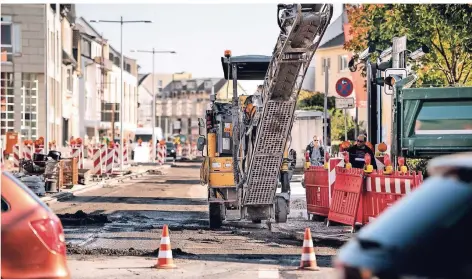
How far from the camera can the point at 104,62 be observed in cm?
11188

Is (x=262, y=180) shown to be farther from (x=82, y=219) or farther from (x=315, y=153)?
(x=315, y=153)

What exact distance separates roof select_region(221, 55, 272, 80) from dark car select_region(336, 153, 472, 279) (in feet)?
52.3

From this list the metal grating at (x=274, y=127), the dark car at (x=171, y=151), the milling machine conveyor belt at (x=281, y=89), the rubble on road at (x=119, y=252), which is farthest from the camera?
the dark car at (x=171, y=151)

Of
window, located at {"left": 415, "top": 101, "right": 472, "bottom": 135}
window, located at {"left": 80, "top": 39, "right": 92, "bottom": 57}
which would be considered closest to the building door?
window, located at {"left": 80, "top": 39, "right": 92, "bottom": 57}

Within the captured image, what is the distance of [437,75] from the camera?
3609 centimetres

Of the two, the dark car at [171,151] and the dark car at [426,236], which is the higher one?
the dark car at [426,236]

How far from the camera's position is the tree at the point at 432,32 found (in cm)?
2941

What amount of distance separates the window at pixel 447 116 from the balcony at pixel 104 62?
291 feet

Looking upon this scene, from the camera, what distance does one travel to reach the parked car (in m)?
8.09

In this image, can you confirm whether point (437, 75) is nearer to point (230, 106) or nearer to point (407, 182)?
point (230, 106)

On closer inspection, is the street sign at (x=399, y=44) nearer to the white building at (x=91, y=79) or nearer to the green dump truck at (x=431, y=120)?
the green dump truck at (x=431, y=120)

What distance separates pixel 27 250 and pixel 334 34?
82.1 metres

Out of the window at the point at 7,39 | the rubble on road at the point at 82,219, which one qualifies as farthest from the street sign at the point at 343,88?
the window at the point at 7,39

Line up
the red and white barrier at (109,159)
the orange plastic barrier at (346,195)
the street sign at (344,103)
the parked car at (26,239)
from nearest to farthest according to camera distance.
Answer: the parked car at (26,239)
the orange plastic barrier at (346,195)
the street sign at (344,103)
the red and white barrier at (109,159)
